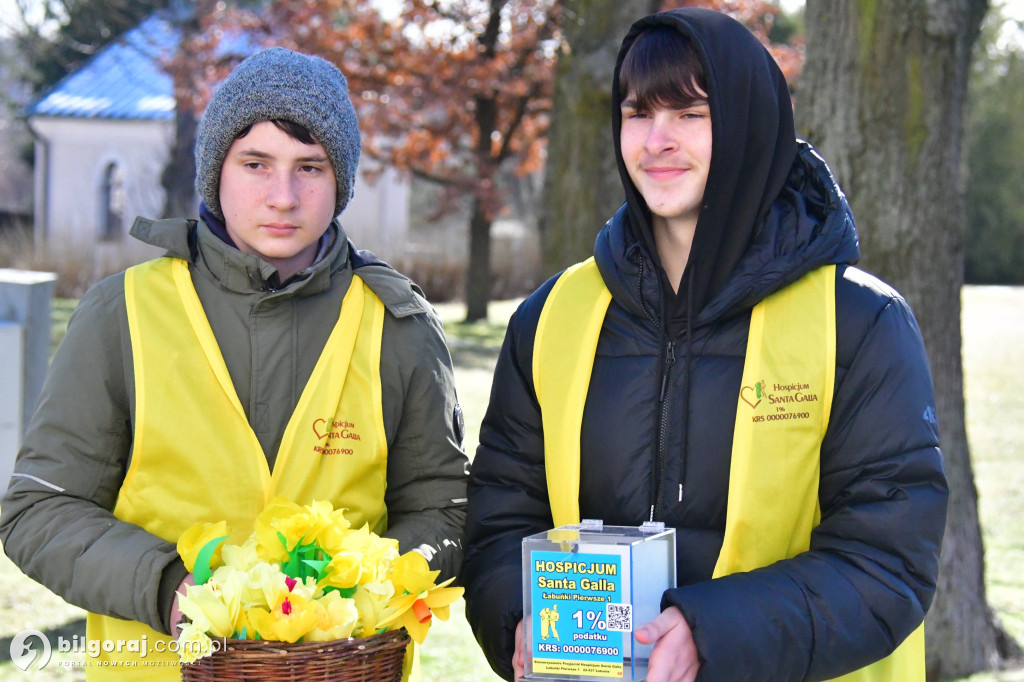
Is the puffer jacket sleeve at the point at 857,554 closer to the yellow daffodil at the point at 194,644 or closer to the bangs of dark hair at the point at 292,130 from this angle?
the yellow daffodil at the point at 194,644

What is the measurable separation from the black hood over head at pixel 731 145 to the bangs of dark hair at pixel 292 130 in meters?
0.89

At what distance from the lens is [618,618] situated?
2297mm

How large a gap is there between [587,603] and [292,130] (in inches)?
55.1

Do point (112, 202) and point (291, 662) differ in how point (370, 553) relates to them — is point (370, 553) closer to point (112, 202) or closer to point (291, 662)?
point (291, 662)

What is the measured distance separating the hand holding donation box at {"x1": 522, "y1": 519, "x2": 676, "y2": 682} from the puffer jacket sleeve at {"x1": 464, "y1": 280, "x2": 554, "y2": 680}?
37 centimetres

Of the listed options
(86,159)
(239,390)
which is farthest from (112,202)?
(239,390)

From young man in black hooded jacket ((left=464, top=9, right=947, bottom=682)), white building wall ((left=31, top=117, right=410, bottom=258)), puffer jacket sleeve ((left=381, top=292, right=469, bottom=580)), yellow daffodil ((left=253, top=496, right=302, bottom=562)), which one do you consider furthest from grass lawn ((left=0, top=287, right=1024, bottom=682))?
white building wall ((left=31, top=117, right=410, bottom=258))

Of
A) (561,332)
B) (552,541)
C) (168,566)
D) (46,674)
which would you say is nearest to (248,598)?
(168,566)

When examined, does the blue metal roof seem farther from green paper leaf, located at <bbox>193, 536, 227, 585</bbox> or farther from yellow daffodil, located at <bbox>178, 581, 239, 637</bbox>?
yellow daffodil, located at <bbox>178, 581, 239, 637</bbox>

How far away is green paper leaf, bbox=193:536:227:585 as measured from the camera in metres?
2.37

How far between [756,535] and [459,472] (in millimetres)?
815

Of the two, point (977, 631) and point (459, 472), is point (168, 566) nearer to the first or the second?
point (459, 472)

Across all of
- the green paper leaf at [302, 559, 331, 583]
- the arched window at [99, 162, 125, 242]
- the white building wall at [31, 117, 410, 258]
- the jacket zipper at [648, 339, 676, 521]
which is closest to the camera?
the green paper leaf at [302, 559, 331, 583]

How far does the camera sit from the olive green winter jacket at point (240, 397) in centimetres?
265
